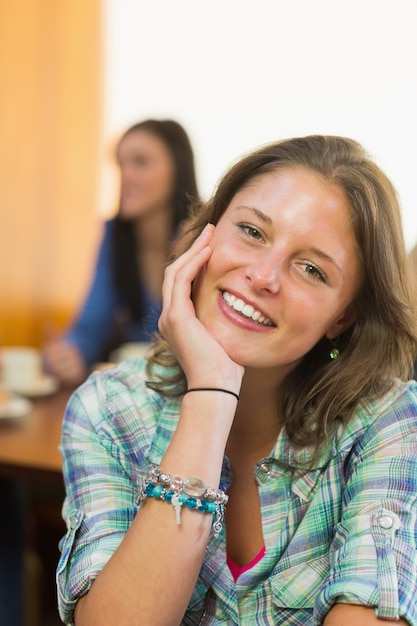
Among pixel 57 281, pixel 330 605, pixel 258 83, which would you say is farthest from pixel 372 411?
pixel 57 281

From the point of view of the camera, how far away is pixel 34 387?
7.29 ft

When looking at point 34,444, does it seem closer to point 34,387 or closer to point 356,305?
point 34,387

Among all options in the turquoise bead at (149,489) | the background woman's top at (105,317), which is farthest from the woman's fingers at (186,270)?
the background woman's top at (105,317)

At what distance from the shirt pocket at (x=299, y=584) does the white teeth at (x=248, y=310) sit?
358mm

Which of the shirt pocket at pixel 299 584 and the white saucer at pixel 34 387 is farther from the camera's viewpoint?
the white saucer at pixel 34 387

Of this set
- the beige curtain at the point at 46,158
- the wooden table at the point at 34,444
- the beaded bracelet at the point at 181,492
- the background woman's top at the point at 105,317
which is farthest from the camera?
the beige curtain at the point at 46,158

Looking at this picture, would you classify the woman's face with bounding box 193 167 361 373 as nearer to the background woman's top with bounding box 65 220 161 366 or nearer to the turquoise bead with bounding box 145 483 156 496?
the turquoise bead with bounding box 145 483 156 496

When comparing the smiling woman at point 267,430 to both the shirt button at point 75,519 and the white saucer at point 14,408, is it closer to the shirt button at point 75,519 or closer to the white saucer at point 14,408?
the shirt button at point 75,519

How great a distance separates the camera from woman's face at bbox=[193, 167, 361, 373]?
3.49ft

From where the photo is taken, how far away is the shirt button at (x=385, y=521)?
98cm

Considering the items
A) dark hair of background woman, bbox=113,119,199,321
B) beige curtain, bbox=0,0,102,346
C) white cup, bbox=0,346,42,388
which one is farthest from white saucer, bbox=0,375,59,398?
beige curtain, bbox=0,0,102,346

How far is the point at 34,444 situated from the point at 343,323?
2.84 ft

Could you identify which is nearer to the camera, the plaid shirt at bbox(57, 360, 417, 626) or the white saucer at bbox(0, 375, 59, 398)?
the plaid shirt at bbox(57, 360, 417, 626)

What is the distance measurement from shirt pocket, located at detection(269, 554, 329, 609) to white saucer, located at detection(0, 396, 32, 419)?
3.42ft
